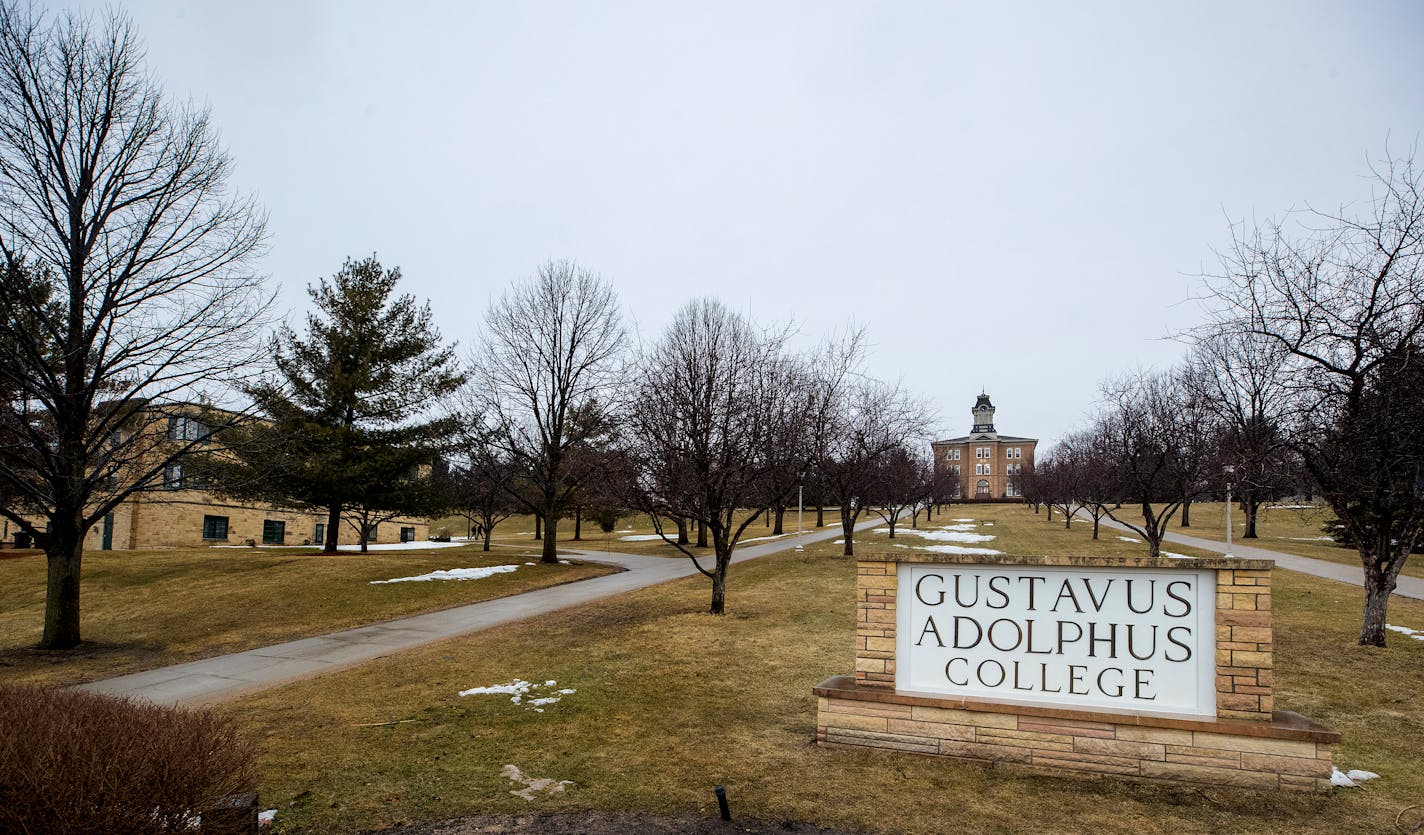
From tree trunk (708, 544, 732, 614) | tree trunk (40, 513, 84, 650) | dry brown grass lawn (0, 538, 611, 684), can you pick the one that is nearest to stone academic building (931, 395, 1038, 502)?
dry brown grass lawn (0, 538, 611, 684)

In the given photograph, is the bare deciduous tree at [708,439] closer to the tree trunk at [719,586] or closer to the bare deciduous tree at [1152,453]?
the tree trunk at [719,586]

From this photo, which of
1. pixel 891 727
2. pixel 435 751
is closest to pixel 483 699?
pixel 435 751

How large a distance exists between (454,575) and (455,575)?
28 mm

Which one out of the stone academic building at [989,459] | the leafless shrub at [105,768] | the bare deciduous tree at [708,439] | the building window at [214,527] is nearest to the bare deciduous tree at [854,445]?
the bare deciduous tree at [708,439]

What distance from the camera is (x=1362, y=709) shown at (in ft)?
25.8

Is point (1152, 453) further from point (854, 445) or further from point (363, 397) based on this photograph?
point (363, 397)

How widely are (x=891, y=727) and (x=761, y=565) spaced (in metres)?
17.4

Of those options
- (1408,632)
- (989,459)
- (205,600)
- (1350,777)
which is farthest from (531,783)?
(989,459)

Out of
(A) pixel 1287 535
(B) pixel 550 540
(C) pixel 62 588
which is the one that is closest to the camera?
(C) pixel 62 588

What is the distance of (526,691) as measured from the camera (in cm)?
880

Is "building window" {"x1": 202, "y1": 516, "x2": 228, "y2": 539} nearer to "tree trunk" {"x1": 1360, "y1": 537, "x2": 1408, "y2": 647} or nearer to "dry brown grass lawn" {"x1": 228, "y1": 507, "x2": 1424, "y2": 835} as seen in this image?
"dry brown grass lawn" {"x1": 228, "y1": 507, "x2": 1424, "y2": 835}

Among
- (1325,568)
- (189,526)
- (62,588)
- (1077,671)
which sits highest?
(1077,671)

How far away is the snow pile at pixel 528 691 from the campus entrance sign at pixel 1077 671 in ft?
11.1

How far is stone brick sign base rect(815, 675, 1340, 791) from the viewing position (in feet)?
17.6
